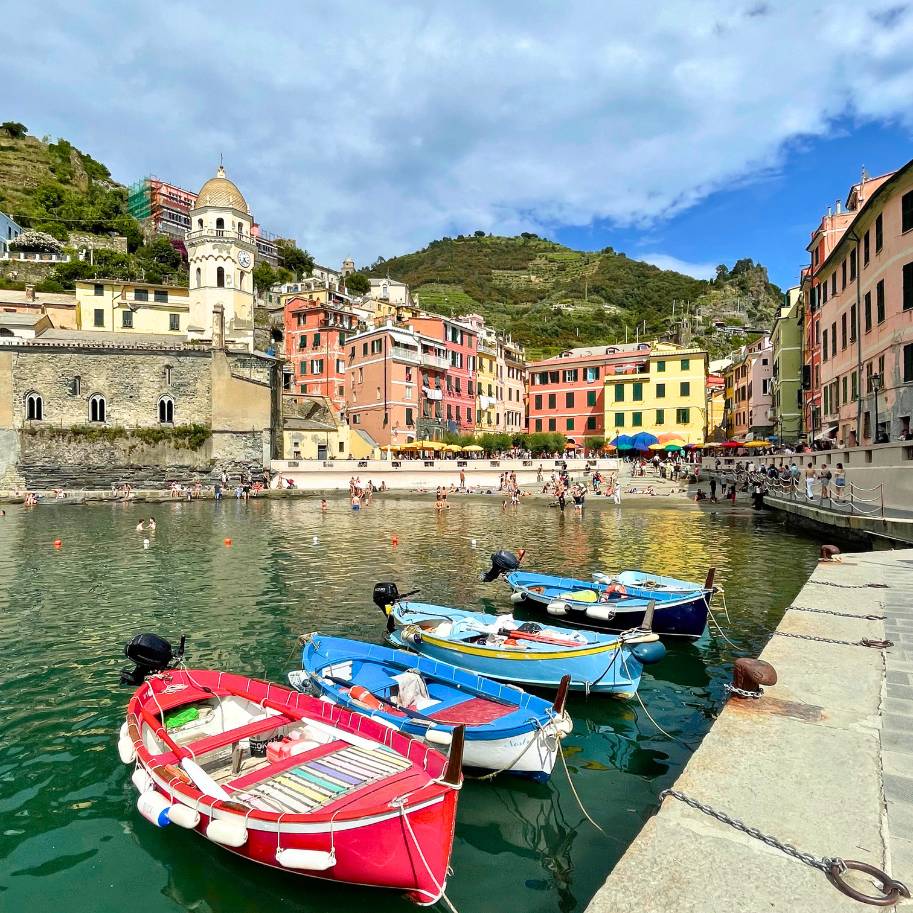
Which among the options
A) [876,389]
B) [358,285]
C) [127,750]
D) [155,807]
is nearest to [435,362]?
[876,389]

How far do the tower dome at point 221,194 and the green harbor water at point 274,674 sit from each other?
41.8m

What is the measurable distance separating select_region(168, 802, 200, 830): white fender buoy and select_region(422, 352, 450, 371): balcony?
57.9 m

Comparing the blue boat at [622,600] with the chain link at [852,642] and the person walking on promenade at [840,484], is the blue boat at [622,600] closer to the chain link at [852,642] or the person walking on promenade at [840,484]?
the chain link at [852,642]

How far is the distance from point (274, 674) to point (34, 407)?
5241 centimetres

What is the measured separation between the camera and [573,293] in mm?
146625

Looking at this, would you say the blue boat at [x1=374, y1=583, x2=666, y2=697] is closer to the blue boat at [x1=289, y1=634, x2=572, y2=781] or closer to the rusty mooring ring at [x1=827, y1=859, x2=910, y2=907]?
the blue boat at [x1=289, y1=634, x2=572, y2=781]

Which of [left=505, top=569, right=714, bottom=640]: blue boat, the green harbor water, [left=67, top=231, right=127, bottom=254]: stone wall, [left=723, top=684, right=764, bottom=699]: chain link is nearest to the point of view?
the green harbor water

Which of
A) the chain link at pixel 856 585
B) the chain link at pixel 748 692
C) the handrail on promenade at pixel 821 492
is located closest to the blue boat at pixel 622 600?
the chain link at pixel 856 585

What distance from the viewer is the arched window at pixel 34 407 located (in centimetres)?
5241

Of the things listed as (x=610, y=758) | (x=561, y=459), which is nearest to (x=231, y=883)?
(x=610, y=758)

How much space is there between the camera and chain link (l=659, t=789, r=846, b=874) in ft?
13.3

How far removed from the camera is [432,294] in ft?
432

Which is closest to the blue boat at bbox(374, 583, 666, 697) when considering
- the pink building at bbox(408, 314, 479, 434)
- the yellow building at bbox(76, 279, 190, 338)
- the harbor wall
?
the harbor wall

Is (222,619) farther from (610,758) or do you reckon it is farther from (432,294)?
(432,294)
